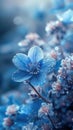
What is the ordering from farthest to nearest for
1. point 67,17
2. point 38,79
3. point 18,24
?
point 18,24
point 67,17
point 38,79

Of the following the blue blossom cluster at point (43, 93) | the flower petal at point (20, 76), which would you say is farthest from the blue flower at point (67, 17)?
the flower petal at point (20, 76)

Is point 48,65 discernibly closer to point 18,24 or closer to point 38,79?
point 38,79

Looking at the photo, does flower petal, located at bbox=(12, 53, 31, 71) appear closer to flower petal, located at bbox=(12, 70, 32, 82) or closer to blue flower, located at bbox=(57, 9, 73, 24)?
flower petal, located at bbox=(12, 70, 32, 82)

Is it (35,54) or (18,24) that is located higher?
(18,24)

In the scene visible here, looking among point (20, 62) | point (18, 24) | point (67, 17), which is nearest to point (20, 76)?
point (20, 62)

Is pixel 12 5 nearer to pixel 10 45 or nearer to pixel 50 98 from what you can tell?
pixel 10 45

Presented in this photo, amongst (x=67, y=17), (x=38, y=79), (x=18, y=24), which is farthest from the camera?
(x=18, y=24)

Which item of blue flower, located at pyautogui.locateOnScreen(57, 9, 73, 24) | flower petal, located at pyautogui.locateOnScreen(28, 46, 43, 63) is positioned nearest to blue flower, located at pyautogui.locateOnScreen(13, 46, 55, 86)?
flower petal, located at pyautogui.locateOnScreen(28, 46, 43, 63)

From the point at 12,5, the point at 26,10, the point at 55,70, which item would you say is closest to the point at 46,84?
the point at 55,70
